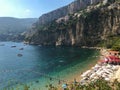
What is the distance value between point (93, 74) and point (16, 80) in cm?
2149

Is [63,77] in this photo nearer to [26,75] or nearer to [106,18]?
[26,75]

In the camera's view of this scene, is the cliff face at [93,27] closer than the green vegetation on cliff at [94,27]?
No

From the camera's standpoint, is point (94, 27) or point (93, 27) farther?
point (93, 27)

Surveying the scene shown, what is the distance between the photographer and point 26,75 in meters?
79.3

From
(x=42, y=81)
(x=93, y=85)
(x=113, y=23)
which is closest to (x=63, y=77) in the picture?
(x=42, y=81)

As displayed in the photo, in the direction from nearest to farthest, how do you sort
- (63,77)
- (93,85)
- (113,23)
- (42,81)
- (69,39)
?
(93,85) < (42,81) < (63,77) < (113,23) < (69,39)

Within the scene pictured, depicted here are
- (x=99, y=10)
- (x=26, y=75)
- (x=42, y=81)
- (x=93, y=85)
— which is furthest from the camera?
(x=99, y=10)

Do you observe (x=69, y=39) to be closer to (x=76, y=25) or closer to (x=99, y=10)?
(x=76, y=25)

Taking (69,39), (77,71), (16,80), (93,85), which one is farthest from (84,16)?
(93,85)

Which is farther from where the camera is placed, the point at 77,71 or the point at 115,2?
the point at 115,2

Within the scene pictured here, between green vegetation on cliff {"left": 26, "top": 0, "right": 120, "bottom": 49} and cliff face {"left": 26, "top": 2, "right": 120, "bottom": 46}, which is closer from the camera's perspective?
green vegetation on cliff {"left": 26, "top": 0, "right": 120, "bottom": 49}

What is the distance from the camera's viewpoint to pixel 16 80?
235 ft

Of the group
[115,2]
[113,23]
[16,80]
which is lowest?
[16,80]

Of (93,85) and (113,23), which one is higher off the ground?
(113,23)
